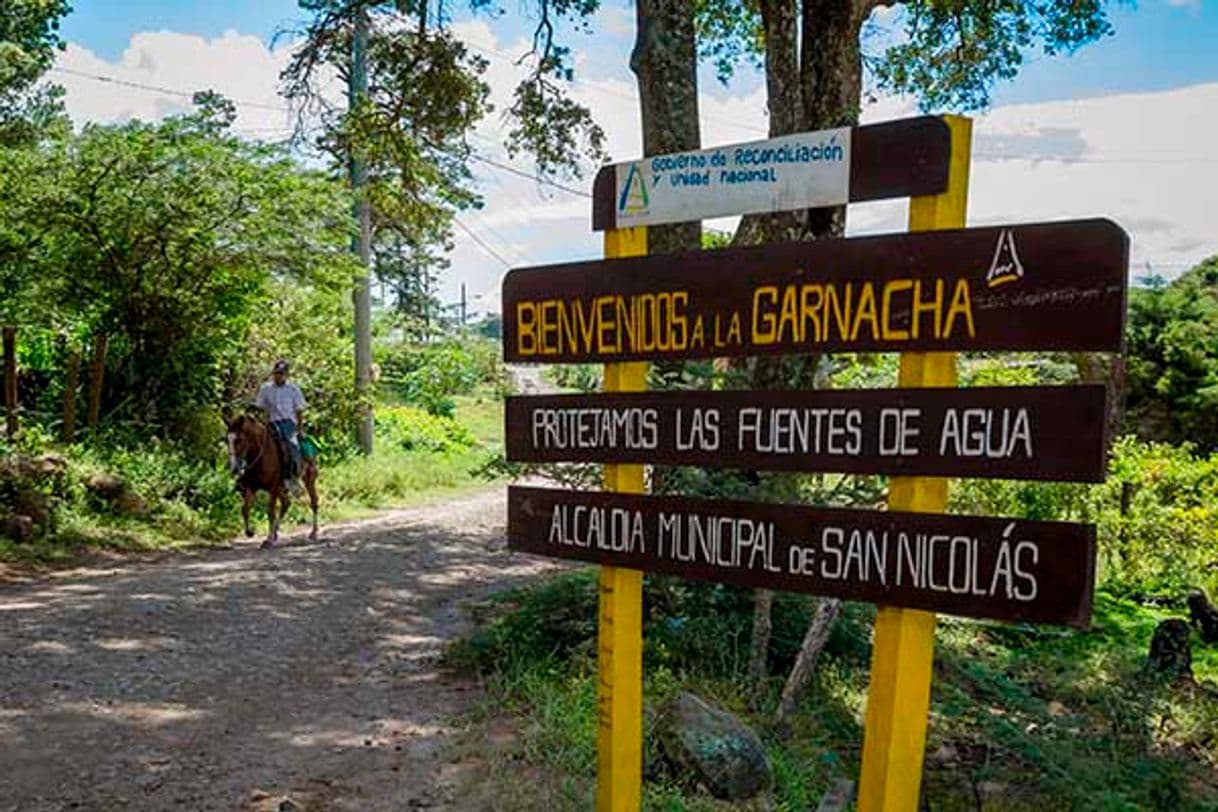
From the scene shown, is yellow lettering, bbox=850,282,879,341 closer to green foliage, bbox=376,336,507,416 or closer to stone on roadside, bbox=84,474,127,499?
stone on roadside, bbox=84,474,127,499

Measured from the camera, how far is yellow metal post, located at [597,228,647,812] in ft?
12.4

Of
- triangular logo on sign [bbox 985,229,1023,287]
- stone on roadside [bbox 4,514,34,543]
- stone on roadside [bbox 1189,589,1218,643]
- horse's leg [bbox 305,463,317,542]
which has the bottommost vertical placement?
stone on roadside [bbox 1189,589,1218,643]

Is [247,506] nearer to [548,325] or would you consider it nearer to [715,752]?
[715,752]

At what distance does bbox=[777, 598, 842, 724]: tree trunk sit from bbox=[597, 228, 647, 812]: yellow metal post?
2.02 m

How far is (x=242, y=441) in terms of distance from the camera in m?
12.4

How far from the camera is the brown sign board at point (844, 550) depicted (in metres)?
2.71

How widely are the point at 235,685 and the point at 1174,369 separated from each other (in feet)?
75.6

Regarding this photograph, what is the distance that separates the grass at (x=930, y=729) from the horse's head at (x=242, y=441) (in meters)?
5.13

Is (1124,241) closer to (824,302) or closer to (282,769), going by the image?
(824,302)

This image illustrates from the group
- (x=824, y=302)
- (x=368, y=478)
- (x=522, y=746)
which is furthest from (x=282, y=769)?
(x=368, y=478)

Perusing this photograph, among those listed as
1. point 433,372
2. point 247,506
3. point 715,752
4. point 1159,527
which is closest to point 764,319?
point 715,752

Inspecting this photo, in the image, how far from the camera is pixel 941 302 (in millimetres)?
2918

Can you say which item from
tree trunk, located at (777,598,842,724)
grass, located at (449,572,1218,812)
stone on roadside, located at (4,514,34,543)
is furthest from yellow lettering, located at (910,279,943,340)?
stone on roadside, located at (4,514,34,543)

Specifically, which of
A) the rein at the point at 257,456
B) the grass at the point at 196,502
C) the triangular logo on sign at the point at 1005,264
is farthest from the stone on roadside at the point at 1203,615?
the rein at the point at 257,456
